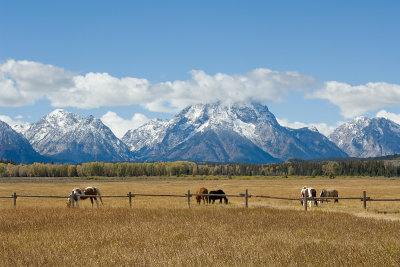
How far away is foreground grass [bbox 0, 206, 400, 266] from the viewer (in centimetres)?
1170

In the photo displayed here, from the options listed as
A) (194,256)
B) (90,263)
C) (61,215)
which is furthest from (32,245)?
(61,215)

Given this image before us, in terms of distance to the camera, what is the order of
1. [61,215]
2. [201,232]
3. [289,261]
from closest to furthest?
[289,261], [201,232], [61,215]

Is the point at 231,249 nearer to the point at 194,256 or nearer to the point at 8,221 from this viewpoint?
the point at 194,256

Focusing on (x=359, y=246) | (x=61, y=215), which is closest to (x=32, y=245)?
(x=61, y=215)

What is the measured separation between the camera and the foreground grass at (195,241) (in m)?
11.7

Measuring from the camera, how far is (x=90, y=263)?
11.5 metres

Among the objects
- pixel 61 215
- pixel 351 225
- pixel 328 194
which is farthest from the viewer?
pixel 328 194

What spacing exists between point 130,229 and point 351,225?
10.1m

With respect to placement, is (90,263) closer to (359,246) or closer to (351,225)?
(359,246)

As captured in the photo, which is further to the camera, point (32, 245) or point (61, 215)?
point (61, 215)

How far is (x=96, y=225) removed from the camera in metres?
19.4

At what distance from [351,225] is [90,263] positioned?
12723 millimetres

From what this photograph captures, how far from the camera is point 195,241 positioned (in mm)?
14914

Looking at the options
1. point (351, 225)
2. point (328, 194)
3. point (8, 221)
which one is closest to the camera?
point (351, 225)
